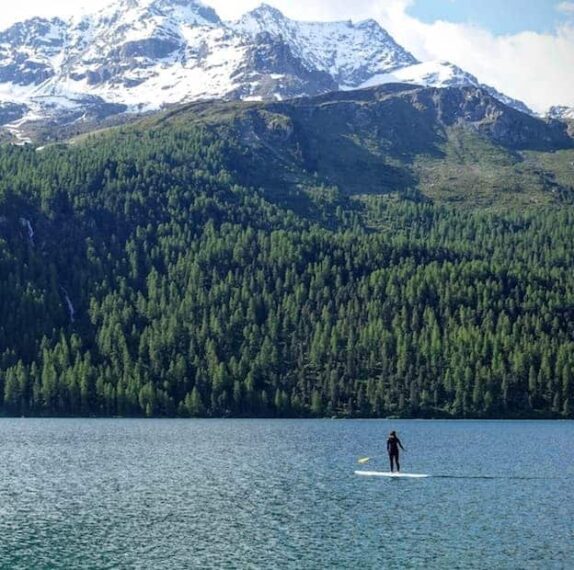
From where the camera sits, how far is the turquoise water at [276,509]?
7456cm

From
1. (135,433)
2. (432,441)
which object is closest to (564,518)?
(432,441)

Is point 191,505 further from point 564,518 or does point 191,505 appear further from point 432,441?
point 432,441

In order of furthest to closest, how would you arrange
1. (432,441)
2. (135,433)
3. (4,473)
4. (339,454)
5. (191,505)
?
(135,433) → (432,441) → (339,454) → (4,473) → (191,505)

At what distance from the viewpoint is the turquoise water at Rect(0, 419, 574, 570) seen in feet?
245

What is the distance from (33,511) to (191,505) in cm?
1438

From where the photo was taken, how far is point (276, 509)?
95.3m

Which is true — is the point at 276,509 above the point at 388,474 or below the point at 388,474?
below

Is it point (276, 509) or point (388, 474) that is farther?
point (388, 474)

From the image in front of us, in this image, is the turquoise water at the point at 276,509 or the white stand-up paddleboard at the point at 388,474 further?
the white stand-up paddleboard at the point at 388,474

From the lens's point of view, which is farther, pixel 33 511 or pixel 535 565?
pixel 33 511

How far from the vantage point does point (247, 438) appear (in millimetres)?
183625

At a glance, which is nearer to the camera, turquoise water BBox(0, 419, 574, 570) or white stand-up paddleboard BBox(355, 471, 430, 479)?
turquoise water BBox(0, 419, 574, 570)

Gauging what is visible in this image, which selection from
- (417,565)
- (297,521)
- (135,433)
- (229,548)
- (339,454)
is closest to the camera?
(417,565)

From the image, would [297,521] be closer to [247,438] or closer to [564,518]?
[564,518]
